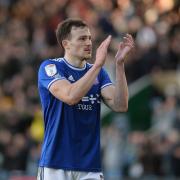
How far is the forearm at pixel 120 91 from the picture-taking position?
8359 mm

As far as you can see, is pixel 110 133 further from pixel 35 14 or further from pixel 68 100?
pixel 68 100

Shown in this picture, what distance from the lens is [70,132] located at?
8336mm

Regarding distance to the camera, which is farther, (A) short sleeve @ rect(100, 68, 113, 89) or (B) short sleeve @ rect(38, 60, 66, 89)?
(A) short sleeve @ rect(100, 68, 113, 89)

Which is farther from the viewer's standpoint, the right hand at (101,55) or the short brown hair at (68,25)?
the short brown hair at (68,25)

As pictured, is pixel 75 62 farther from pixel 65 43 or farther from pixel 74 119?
pixel 74 119

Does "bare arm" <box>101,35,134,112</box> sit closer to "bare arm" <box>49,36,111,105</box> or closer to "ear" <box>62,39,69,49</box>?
"bare arm" <box>49,36,111,105</box>

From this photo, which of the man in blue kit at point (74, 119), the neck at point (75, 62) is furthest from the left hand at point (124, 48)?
the neck at point (75, 62)

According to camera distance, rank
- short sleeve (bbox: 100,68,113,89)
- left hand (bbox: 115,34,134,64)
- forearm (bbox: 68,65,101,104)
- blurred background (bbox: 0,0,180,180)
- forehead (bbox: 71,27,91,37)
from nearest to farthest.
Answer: forearm (bbox: 68,65,101,104), left hand (bbox: 115,34,134,64), forehead (bbox: 71,27,91,37), short sleeve (bbox: 100,68,113,89), blurred background (bbox: 0,0,180,180)

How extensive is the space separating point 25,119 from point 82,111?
1000 cm

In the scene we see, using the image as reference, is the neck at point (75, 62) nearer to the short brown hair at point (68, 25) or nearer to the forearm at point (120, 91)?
the short brown hair at point (68, 25)

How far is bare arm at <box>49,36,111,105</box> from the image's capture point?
794 cm

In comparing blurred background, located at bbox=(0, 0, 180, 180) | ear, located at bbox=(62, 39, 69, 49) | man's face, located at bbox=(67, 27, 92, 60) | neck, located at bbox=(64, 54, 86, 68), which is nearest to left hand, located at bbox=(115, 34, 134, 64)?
man's face, located at bbox=(67, 27, 92, 60)

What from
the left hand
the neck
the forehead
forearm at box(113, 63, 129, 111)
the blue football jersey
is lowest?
the blue football jersey

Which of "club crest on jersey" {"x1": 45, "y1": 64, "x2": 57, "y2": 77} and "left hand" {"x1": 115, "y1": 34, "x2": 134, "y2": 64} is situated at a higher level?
"left hand" {"x1": 115, "y1": 34, "x2": 134, "y2": 64}
